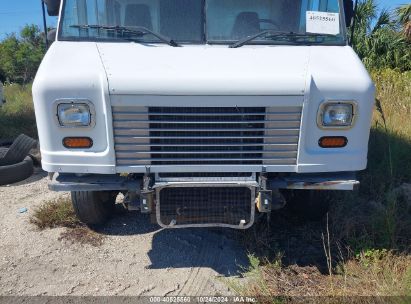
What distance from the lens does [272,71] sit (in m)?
3.43

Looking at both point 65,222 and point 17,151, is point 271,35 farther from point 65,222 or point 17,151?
point 17,151

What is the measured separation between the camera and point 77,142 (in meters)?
3.46

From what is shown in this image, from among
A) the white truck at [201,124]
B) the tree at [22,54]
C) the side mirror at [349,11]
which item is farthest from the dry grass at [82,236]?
the tree at [22,54]

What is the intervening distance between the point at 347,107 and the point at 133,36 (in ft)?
6.66

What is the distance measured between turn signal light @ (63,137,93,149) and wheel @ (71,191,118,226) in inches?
35.0

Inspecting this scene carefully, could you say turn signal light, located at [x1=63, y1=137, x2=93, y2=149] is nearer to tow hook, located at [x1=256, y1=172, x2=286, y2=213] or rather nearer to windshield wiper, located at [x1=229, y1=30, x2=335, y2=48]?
tow hook, located at [x1=256, y1=172, x2=286, y2=213]

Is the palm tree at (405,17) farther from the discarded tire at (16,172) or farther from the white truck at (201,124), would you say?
the discarded tire at (16,172)

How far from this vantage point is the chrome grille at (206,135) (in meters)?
3.37

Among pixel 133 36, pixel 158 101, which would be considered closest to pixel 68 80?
pixel 158 101

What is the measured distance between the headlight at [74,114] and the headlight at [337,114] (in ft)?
6.05

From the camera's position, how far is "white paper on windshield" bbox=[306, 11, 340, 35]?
4.12 meters

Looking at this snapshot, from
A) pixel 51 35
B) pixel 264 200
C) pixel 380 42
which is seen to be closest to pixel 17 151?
pixel 51 35

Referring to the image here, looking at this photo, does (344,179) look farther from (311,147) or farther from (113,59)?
(113,59)

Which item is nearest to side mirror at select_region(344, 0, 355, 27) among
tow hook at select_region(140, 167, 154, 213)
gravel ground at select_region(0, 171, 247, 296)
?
gravel ground at select_region(0, 171, 247, 296)
